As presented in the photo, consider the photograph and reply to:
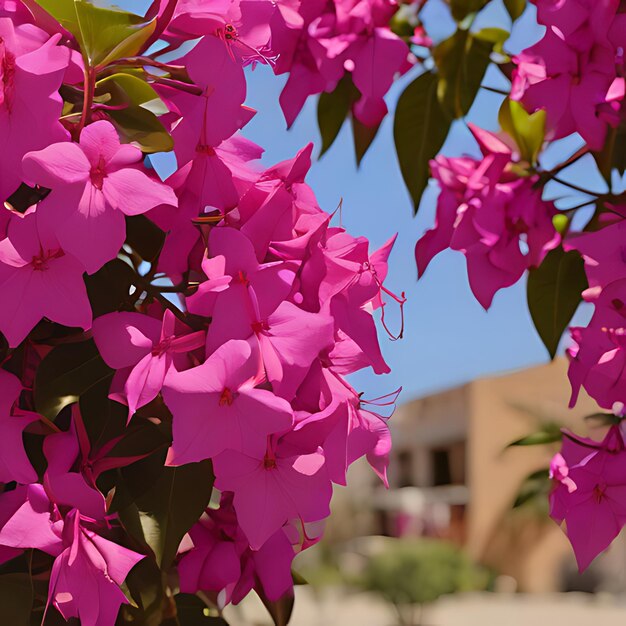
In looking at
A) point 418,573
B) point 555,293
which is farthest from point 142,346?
point 418,573

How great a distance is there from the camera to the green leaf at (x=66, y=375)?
0.46 meters

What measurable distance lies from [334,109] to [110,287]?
56 centimetres

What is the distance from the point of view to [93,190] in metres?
0.43

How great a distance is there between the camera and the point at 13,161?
440 millimetres

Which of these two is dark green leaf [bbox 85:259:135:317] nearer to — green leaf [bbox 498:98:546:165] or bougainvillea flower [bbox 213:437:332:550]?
bougainvillea flower [bbox 213:437:332:550]

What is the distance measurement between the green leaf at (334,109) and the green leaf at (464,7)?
0.41ft

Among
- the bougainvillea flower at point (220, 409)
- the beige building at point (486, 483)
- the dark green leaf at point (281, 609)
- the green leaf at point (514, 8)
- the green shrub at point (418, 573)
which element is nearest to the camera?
the bougainvillea flower at point (220, 409)

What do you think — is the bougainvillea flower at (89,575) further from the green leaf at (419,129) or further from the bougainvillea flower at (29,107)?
the green leaf at (419,129)

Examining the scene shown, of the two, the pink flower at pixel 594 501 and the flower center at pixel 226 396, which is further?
the pink flower at pixel 594 501

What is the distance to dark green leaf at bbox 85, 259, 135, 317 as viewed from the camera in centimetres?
48

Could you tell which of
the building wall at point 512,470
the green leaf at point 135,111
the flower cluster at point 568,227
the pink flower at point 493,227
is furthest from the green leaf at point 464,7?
the building wall at point 512,470

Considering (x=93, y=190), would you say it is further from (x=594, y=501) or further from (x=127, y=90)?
(x=594, y=501)

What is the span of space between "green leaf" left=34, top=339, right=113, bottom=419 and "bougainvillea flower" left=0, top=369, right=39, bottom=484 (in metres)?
0.01

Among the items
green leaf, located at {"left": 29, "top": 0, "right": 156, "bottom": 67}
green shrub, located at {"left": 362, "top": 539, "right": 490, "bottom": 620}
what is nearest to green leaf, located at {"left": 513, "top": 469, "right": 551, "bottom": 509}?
green leaf, located at {"left": 29, "top": 0, "right": 156, "bottom": 67}
